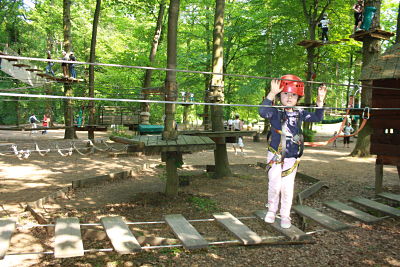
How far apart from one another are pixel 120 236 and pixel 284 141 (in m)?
2.24

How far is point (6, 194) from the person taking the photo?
802cm

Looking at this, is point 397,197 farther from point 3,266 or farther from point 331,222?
point 3,266

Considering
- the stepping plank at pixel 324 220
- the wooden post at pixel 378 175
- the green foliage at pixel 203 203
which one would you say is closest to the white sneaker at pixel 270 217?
the stepping plank at pixel 324 220

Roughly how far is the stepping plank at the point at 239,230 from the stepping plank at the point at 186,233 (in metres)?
0.43

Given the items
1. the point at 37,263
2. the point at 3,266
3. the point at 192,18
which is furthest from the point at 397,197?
the point at 192,18

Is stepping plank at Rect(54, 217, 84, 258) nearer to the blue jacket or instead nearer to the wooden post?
the blue jacket

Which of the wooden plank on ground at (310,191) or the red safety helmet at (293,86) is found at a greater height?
the red safety helmet at (293,86)

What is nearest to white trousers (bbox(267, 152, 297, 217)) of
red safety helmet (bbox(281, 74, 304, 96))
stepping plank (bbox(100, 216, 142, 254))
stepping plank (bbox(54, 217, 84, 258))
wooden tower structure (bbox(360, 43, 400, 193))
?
red safety helmet (bbox(281, 74, 304, 96))

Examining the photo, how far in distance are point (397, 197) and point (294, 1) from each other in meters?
16.3

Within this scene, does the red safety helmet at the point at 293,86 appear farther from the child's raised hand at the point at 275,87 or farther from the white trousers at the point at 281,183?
the white trousers at the point at 281,183

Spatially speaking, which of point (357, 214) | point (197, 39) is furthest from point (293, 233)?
point (197, 39)

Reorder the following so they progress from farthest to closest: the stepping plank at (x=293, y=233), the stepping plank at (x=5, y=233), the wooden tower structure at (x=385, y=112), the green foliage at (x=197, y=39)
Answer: the green foliage at (x=197, y=39), the wooden tower structure at (x=385, y=112), the stepping plank at (x=293, y=233), the stepping plank at (x=5, y=233)

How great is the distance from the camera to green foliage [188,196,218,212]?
7.12 m

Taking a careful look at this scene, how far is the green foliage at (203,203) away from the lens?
23.4ft
